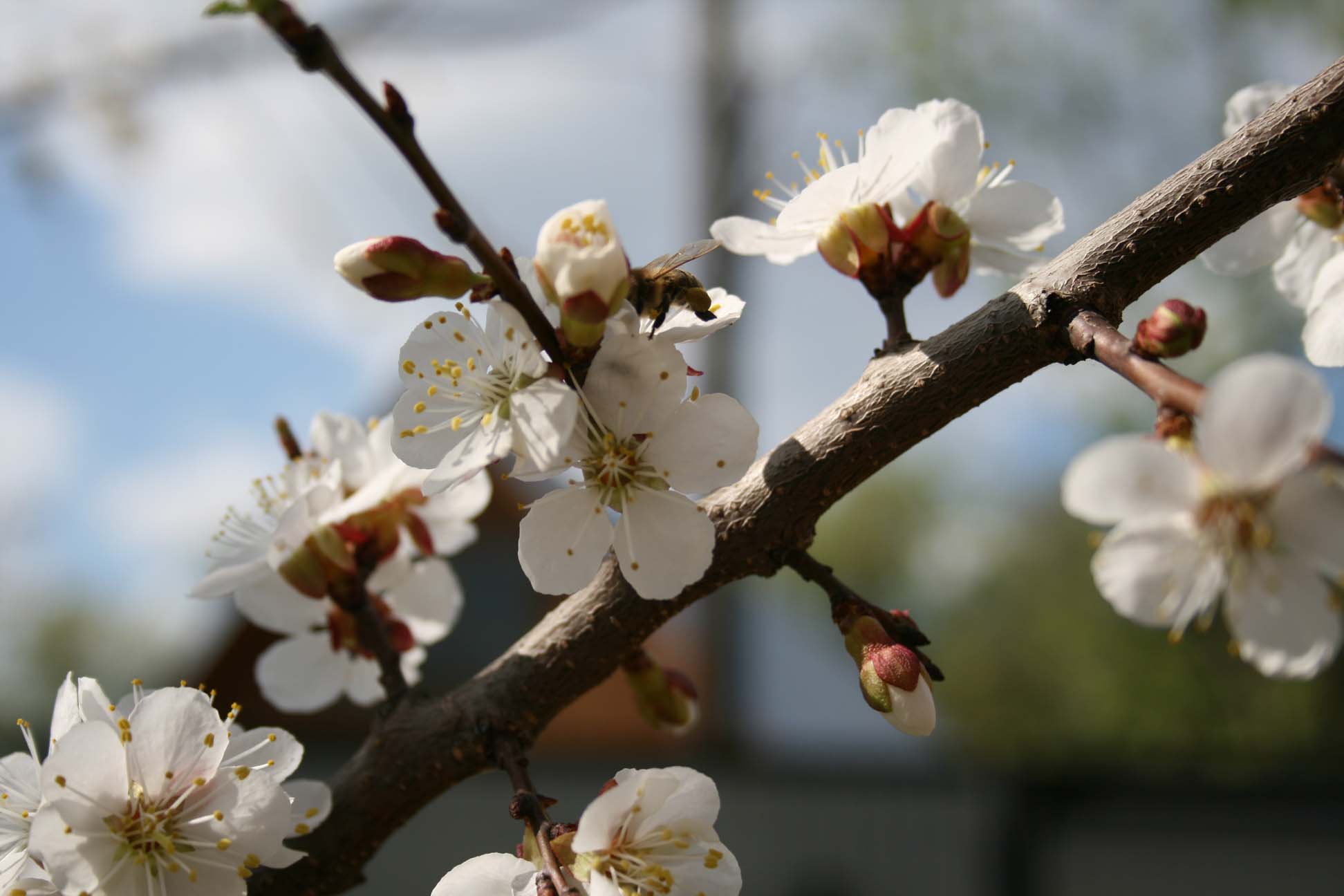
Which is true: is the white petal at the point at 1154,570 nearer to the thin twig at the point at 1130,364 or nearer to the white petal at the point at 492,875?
the thin twig at the point at 1130,364

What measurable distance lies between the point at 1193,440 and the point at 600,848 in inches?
15.4

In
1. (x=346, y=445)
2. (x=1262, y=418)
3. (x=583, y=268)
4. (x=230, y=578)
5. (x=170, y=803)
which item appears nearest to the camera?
(x=1262, y=418)

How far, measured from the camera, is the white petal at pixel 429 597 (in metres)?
1.04

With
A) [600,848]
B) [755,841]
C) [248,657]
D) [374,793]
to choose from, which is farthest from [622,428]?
[248,657]

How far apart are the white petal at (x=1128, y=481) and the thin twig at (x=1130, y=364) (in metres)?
0.02

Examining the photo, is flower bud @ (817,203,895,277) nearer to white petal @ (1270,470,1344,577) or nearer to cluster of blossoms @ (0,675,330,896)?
white petal @ (1270,470,1344,577)

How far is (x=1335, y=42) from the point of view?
21.9 ft

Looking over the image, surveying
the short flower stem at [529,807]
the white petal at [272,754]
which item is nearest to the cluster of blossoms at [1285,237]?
the short flower stem at [529,807]

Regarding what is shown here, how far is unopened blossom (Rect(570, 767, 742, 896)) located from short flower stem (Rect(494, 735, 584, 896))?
0.02 meters

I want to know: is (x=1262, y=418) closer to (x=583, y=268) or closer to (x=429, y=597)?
(x=583, y=268)

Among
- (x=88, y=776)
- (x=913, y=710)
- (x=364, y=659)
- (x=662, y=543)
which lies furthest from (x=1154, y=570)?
(x=364, y=659)

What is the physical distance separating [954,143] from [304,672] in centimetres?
78

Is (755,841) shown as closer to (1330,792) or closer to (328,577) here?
(1330,792)

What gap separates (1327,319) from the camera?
0.75 meters
